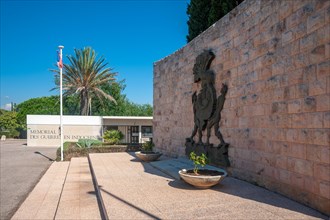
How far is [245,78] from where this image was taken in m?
6.80

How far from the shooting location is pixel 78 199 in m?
7.18

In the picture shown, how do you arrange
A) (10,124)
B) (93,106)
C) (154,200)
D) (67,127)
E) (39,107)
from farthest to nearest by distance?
(39,107) < (10,124) < (93,106) < (67,127) < (154,200)

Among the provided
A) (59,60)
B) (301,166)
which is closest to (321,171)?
(301,166)

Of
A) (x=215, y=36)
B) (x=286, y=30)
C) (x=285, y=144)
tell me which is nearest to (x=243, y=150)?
(x=285, y=144)

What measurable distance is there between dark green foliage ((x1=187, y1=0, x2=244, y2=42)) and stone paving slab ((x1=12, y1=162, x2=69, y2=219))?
8851mm

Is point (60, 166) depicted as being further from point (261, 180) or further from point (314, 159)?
point (314, 159)

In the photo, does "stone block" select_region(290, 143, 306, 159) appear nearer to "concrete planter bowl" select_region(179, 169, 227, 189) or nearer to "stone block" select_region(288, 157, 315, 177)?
"stone block" select_region(288, 157, 315, 177)

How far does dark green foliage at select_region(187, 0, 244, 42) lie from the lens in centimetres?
1277

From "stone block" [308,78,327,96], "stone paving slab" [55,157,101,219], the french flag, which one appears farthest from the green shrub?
"stone block" [308,78,327,96]

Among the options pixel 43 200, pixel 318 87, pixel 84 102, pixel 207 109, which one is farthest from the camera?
pixel 84 102

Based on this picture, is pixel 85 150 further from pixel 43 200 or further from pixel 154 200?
pixel 154 200

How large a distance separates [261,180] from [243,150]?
2.89 feet

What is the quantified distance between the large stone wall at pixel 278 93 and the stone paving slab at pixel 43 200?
14.1 ft

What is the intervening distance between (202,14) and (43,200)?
10764 millimetres
